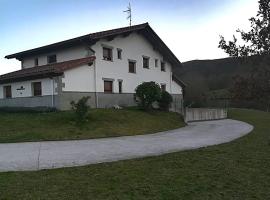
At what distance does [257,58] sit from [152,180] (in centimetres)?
643

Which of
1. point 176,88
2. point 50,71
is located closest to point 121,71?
point 50,71

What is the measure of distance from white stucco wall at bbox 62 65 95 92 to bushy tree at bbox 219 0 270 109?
13.6 m

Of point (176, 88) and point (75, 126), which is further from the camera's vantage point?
point (176, 88)

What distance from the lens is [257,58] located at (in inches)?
458

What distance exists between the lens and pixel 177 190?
6.64 metres

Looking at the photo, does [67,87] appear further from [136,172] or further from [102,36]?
[136,172]

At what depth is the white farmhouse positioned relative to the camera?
23259 millimetres

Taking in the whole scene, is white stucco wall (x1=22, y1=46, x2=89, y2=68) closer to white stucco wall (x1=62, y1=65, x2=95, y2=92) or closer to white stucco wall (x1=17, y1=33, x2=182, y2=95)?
white stucco wall (x1=17, y1=33, x2=182, y2=95)

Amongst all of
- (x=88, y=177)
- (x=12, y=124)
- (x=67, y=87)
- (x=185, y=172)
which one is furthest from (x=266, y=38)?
(x=67, y=87)

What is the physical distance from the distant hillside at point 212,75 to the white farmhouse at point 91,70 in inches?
276

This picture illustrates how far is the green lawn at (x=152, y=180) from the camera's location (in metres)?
6.34

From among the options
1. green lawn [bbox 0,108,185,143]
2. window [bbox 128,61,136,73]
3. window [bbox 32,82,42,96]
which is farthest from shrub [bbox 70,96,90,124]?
window [bbox 128,61,136,73]

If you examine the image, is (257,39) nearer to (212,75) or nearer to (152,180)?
(152,180)

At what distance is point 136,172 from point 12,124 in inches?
473
